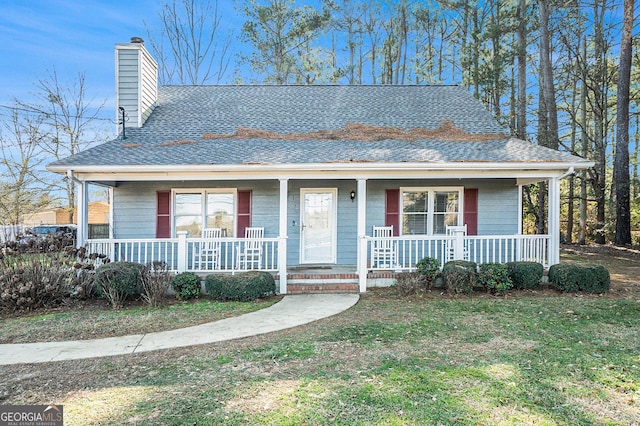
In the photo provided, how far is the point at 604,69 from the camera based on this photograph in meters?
14.5

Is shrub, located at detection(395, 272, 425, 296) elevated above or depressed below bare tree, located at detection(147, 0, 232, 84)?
below

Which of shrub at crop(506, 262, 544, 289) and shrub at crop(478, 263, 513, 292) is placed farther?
shrub at crop(506, 262, 544, 289)

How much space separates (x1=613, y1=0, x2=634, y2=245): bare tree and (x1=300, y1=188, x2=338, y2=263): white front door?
36.3 ft

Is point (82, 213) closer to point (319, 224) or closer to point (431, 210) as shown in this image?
point (319, 224)

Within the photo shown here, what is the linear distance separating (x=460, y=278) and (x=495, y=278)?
2.37 ft

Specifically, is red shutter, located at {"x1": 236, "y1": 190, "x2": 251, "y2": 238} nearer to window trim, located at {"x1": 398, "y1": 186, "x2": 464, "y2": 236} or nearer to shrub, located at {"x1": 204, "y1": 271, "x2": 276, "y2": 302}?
shrub, located at {"x1": 204, "y1": 271, "x2": 276, "y2": 302}

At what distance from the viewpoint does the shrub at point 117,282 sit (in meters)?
6.52

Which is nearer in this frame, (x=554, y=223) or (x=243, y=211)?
(x=554, y=223)

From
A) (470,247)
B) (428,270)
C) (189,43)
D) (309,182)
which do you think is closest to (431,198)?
(470,247)

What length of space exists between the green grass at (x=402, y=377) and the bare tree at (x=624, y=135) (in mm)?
9828

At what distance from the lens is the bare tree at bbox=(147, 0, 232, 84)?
21.1m

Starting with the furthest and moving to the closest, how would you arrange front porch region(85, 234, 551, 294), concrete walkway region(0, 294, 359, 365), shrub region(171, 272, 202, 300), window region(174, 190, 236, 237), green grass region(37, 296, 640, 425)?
window region(174, 190, 236, 237), front porch region(85, 234, 551, 294), shrub region(171, 272, 202, 300), concrete walkway region(0, 294, 359, 365), green grass region(37, 296, 640, 425)

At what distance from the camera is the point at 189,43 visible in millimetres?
21344

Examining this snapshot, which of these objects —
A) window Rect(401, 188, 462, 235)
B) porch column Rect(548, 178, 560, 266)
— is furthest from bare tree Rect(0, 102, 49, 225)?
porch column Rect(548, 178, 560, 266)
